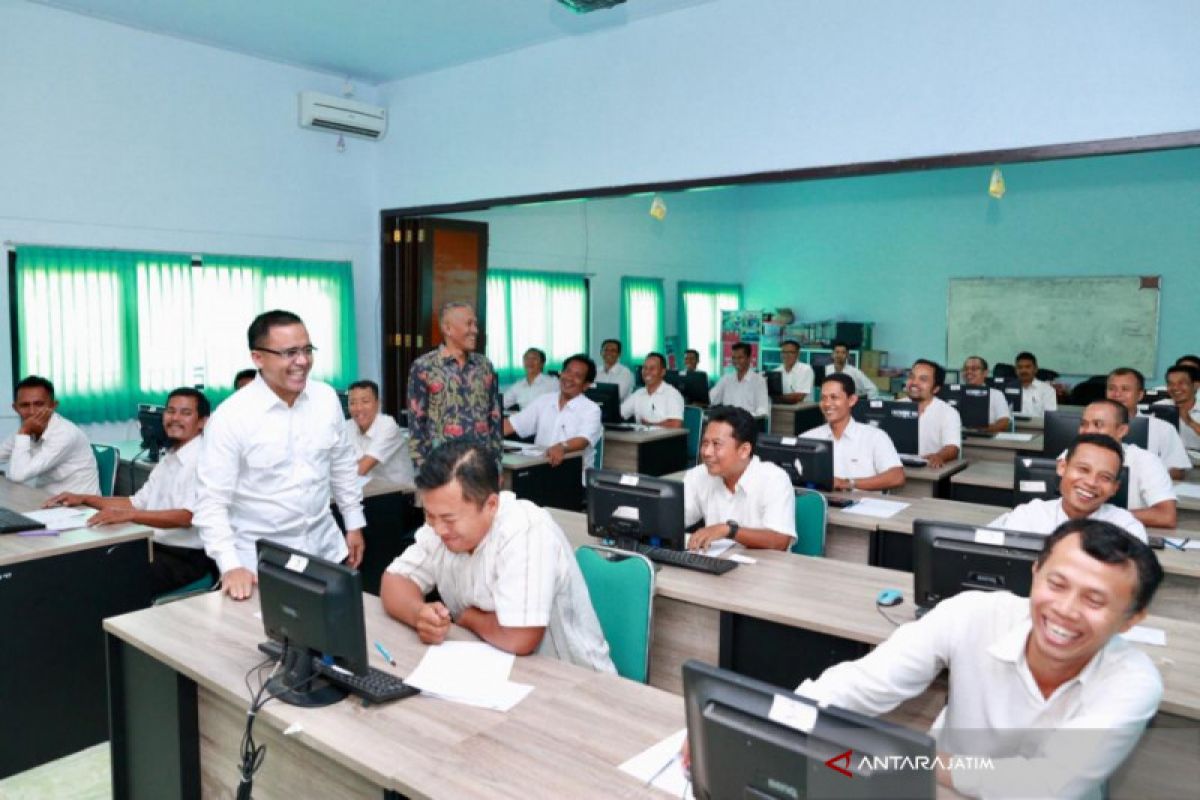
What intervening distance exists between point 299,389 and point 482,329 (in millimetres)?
4551

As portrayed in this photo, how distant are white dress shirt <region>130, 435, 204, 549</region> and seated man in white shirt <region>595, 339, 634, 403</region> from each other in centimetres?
575

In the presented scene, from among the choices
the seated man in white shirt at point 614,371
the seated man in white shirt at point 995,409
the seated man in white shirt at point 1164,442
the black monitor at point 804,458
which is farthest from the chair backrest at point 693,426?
the black monitor at point 804,458

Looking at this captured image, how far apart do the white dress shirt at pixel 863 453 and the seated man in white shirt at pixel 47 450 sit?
3.80 metres

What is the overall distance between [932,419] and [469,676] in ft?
14.7

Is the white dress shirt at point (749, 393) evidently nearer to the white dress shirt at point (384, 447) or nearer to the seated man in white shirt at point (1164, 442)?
the seated man in white shirt at point (1164, 442)

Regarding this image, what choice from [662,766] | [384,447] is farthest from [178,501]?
[662,766]

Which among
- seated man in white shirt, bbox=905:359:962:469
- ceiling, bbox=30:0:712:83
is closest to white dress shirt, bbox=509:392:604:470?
seated man in white shirt, bbox=905:359:962:469

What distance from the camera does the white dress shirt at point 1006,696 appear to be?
152cm

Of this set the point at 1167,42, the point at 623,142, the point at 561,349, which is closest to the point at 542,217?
the point at 561,349

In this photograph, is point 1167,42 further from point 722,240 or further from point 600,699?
point 722,240

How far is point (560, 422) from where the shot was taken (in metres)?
6.23

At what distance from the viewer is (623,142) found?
559 centimetres

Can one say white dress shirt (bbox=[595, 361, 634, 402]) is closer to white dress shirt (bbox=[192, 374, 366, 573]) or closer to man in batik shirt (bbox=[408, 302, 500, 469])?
man in batik shirt (bbox=[408, 302, 500, 469])

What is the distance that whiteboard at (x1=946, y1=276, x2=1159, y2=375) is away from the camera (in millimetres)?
9430
